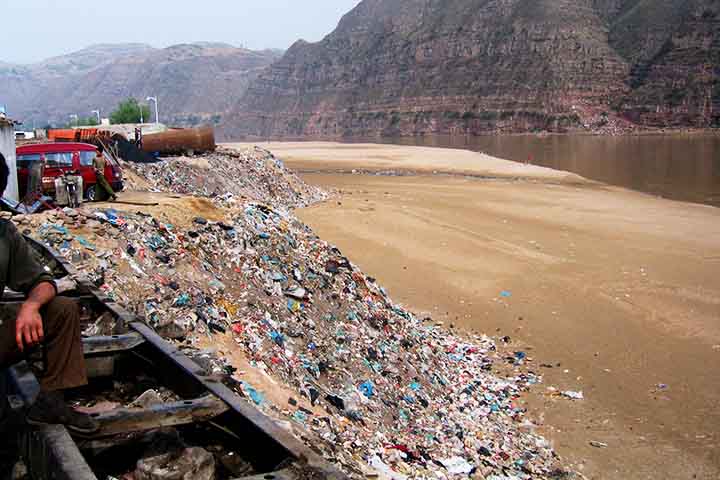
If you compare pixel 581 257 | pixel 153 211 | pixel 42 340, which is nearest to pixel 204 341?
pixel 42 340

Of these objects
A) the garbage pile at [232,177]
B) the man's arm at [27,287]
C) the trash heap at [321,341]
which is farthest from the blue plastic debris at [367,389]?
the garbage pile at [232,177]

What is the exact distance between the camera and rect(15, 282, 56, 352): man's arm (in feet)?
11.8

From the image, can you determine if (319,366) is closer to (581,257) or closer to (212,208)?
(212,208)

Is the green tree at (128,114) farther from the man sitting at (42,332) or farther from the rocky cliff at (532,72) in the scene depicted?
the man sitting at (42,332)

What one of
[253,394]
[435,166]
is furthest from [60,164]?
[435,166]

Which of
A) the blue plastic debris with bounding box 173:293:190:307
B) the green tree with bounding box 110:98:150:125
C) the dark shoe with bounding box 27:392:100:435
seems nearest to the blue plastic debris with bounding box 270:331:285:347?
the blue plastic debris with bounding box 173:293:190:307

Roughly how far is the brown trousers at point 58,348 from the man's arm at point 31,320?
85 mm

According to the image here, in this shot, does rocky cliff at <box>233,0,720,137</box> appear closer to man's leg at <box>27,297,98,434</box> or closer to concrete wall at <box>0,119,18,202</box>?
concrete wall at <box>0,119,18,202</box>

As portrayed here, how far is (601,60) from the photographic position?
13725cm

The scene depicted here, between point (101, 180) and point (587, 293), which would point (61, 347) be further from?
point (587, 293)

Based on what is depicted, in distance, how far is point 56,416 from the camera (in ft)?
11.9

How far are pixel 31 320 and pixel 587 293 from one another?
13.1 metres

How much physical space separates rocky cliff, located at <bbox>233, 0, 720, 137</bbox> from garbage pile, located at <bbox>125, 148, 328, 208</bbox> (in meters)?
107

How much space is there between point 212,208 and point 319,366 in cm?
413
